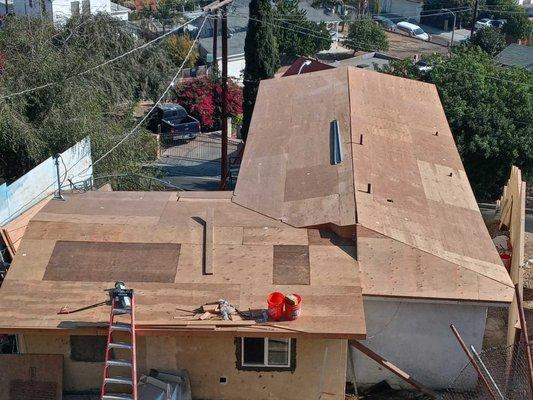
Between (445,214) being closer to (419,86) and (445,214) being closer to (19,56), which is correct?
(419,86)

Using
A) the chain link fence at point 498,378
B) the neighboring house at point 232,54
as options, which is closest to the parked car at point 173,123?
the neighboring house at point 232,54

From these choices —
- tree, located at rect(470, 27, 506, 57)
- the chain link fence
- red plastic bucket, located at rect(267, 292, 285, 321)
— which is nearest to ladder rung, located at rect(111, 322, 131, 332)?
red plastic bucket, located at rect(267, 292, 285, 321)

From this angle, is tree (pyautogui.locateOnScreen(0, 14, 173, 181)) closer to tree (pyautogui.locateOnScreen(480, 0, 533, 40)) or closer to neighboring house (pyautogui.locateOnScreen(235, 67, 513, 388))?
neighboring house (pyautogui.locateOnScreen(235, 67, 513, 388))

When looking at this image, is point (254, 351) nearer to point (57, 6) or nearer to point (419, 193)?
point (419, 193)

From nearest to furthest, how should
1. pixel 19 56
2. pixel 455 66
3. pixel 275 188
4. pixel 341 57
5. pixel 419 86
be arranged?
pixel 275 188 < pixel 19 56 < pixel 419 86 < pixel 455 66 < pixel 341 57

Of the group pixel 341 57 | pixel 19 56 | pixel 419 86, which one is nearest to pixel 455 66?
pixel 419 86
